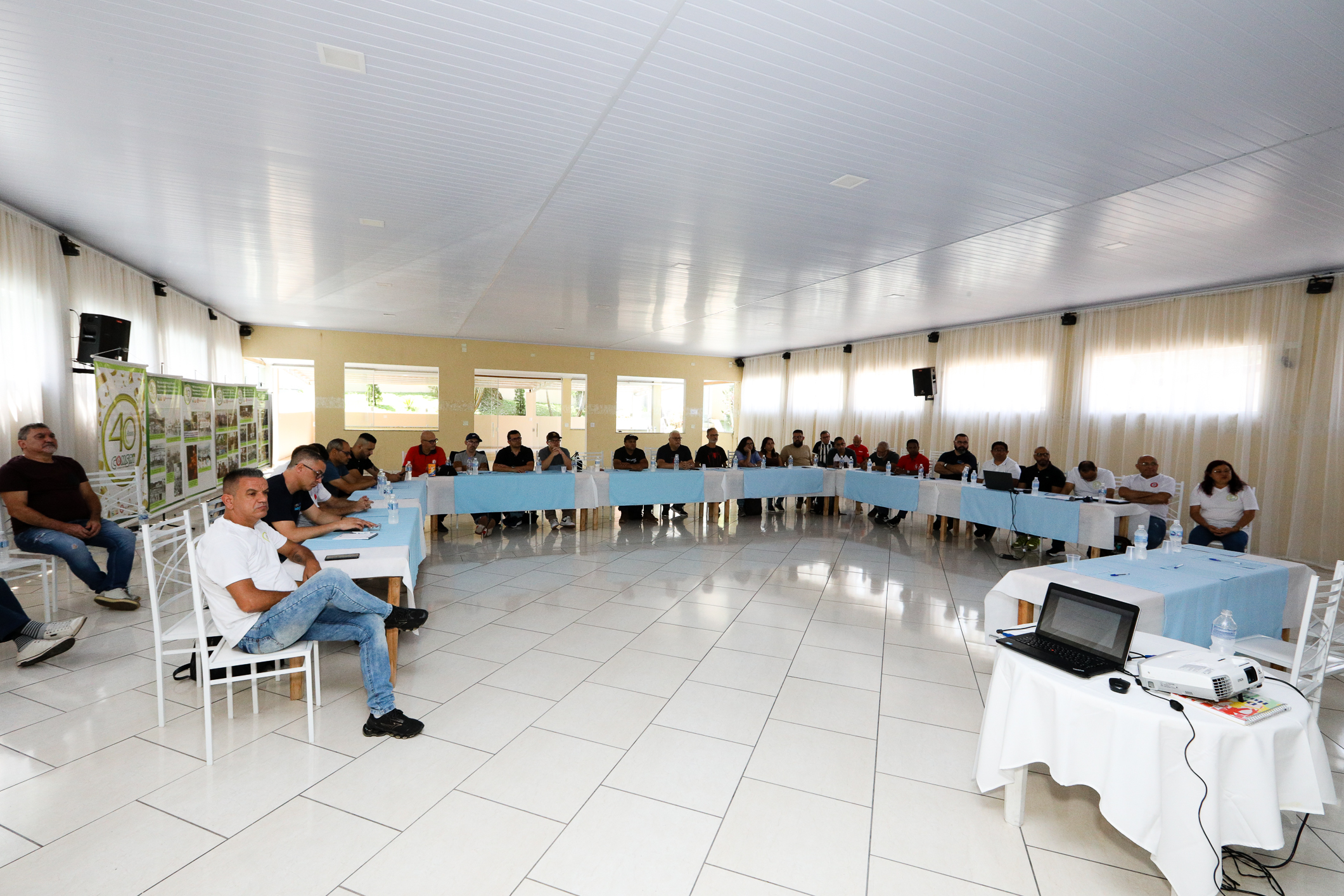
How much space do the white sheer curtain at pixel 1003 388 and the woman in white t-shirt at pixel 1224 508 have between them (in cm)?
328

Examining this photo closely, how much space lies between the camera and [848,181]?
3869 mm

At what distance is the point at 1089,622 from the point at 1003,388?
788 centimetres

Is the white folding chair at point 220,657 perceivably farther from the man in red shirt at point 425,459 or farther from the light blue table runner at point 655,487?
the light blue table runner at point 655,487

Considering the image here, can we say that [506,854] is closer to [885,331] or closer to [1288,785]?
[1288,785]

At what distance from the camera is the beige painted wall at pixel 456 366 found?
11250 mm

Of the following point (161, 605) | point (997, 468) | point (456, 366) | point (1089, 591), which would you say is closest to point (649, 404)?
point (456, 366)

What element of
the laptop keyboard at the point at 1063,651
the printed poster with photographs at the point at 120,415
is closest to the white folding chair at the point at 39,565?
the printed poster with photographs at the point at 120,415

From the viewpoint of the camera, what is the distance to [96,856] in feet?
5.97

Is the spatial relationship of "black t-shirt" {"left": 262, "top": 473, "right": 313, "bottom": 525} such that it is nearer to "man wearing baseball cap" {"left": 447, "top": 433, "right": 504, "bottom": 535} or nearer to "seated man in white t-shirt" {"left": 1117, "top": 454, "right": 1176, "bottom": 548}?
"man wearing baseball cap" {"left": 447, "top": 433, "right": 504, "bottom": 535}

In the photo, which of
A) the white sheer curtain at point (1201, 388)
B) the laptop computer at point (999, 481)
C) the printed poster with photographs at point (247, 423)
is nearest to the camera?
the white sheer curtain at point (1201, 388)

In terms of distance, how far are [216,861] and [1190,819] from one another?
283 centimetres

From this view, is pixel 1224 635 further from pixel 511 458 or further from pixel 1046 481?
pixel 511 458

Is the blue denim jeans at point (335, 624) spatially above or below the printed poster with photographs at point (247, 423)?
below

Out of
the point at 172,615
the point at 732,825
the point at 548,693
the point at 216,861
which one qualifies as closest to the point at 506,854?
the point at 732,825
